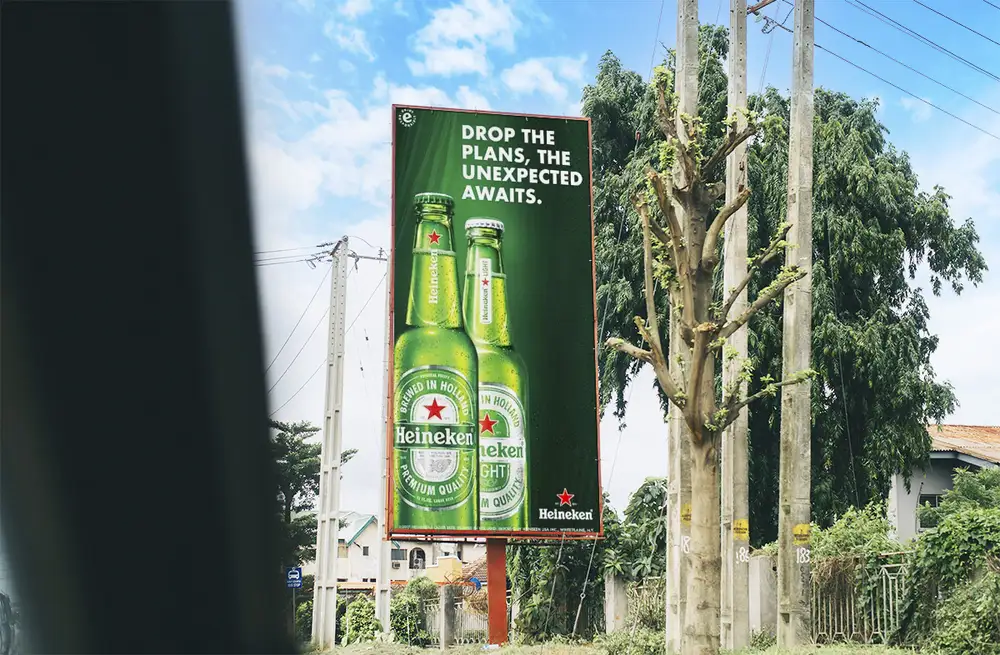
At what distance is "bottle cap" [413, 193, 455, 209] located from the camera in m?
19.0

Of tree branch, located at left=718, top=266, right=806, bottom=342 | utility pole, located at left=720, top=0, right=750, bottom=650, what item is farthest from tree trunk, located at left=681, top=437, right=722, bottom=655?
utility pole, located at left=720, top=0, right=750, bottom=650

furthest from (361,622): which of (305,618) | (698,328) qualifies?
(698,328)

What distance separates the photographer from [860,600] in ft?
64.7

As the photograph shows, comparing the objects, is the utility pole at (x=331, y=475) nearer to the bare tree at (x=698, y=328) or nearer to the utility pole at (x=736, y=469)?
the utility pole at (x=736, y=469)

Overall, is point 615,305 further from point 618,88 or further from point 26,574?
point 26,574

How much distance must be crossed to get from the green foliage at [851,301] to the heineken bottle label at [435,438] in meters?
9.72

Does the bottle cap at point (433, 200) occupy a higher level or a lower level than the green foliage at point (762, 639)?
higher

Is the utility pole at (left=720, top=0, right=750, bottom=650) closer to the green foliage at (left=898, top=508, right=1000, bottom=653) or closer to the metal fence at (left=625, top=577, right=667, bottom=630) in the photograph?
the green foliage at (left=898, top=508, right=1000, bottom=653)

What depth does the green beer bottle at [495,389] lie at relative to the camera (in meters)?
18.5

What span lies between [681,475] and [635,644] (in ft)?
9.05

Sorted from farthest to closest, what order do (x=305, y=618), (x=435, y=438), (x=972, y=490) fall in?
(x=305, y=618), (x=972, y=490), (x=435, y=438)

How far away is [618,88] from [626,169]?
2.74m

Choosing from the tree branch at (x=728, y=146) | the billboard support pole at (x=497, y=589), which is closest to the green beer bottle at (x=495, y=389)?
the billboard support pole at (x=497, y=589)

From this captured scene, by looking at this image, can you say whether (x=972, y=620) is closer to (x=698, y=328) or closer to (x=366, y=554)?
(x=698, y=328)
